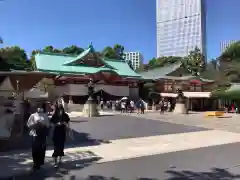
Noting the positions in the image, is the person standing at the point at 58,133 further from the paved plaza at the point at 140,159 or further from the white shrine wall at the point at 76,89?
the white shrine wall at the point at 76,89

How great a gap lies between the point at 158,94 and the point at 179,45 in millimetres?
58924

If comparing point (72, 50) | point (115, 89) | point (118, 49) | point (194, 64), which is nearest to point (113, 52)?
point (118, 49)

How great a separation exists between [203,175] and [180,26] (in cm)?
9569

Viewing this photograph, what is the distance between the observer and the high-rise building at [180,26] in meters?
89.2

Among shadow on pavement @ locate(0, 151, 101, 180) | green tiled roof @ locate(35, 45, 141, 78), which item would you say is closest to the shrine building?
green tiled roof @ locate(35, 45, 141, 78)

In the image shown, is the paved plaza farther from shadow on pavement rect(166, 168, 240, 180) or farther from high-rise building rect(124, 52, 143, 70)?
high-rise building rect(124, 52, 143, 70)

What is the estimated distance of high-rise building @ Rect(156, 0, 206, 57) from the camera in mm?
89250

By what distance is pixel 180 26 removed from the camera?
3799 inches

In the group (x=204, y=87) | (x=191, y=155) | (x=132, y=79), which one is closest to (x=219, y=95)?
(x=204, y=87)

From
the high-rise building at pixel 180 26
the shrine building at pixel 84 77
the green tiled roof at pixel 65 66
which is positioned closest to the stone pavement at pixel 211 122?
the shrine building at pixel 84 77

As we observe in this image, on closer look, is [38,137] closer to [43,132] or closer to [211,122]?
[43,132]

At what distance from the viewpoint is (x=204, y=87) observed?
4141 cm

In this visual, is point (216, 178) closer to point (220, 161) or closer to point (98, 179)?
point (220, 161)

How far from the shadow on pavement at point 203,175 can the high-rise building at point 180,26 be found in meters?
85.2
